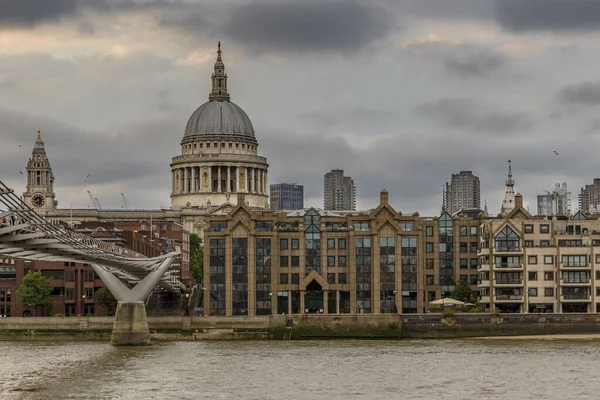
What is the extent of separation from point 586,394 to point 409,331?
42.0 m

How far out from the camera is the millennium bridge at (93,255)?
72.5 m

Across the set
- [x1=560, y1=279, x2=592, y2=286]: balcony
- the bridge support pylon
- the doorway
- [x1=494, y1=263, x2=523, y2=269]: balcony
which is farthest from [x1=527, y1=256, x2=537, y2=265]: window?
the bridge support pylon

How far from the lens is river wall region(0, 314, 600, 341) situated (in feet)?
385

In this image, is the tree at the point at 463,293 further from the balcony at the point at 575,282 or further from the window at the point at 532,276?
the balcony at the point at 575,282

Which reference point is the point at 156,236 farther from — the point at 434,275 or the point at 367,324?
the point at 367,324

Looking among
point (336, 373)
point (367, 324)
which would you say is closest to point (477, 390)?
point (336, 373)

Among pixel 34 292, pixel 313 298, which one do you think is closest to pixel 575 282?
pixel 313 298

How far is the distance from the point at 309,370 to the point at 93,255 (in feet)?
51.0

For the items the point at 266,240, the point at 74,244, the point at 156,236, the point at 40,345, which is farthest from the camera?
the point at 156,236

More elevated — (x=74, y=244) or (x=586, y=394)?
(x=74, y=244)

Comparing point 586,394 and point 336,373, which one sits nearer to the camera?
point 586,394

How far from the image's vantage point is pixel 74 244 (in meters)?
85.8

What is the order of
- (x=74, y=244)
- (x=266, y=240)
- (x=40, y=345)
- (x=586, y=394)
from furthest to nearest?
(x=266, y=240)
(x=40, y=345)
(x=74, y=244)
(x=586, y=394)

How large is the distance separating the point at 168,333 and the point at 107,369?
3114 centimetres
